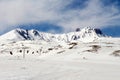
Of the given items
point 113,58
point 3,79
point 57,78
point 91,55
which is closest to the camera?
point 3,79

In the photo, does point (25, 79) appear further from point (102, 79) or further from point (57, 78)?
point (102, 79)

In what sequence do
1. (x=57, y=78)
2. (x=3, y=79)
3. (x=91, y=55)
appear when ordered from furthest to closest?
1. (x=91, y=55)
2. (x=57, y=78)
3. (x=3, y=79)

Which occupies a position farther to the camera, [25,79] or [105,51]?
[105,51]

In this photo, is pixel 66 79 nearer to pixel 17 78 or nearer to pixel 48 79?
pixel 48 79

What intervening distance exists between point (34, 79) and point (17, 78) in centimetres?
142

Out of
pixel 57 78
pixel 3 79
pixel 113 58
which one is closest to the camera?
pixel 3 79

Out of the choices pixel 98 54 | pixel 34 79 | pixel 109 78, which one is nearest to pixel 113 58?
pixel 98 54

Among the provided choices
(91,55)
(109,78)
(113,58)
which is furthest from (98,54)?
(109,78)

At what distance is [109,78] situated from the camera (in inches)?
916

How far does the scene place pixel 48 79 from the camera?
2159 centimetres

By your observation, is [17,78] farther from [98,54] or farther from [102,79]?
[98,54]

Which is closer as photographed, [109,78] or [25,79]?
[25,79]

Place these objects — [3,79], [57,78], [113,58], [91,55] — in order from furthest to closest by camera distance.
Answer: [91,55], [113,58], [57,78], [3,79]

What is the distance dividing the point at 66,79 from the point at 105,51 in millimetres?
43410
